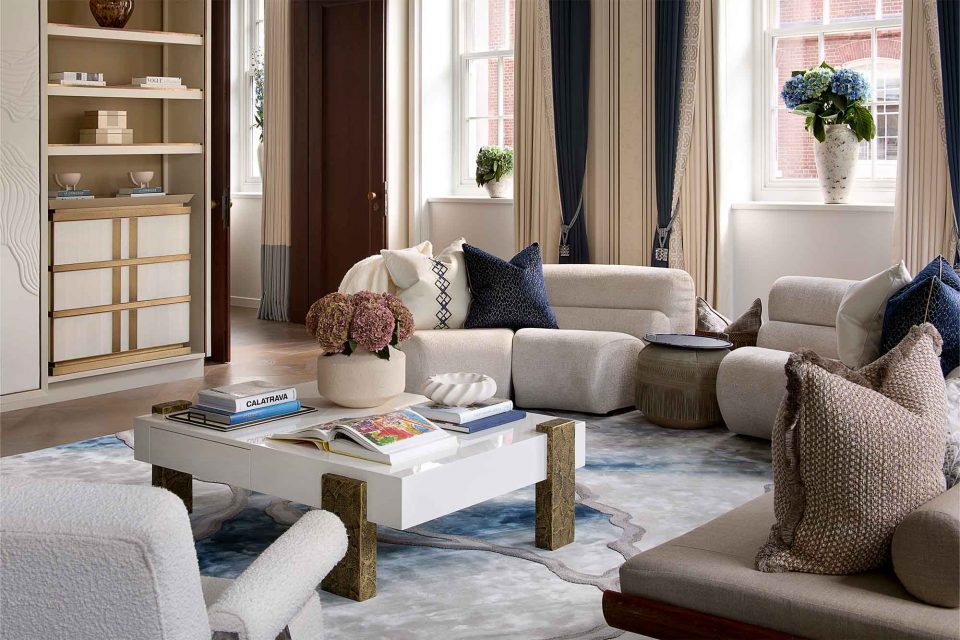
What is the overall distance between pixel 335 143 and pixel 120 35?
258 centimetres

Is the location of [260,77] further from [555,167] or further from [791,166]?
[791,166]

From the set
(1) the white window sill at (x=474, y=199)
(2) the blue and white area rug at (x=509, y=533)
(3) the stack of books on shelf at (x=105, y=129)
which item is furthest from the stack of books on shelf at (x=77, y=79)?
(1) the white window sill at (x=474, y=199)

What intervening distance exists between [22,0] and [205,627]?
4.84 m

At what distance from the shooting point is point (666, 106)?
21.5 ft

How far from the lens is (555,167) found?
7098 millimetres

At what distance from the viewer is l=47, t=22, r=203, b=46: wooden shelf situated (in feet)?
18.4

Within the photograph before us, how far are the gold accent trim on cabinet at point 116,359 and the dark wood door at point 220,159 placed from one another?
0.51m

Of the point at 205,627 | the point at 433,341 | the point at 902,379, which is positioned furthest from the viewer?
the point at 433,341

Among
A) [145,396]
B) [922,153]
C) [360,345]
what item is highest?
[922,153]

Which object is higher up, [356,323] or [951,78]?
[951,78]

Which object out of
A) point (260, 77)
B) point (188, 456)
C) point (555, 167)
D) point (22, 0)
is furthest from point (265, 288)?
point (188, 456)

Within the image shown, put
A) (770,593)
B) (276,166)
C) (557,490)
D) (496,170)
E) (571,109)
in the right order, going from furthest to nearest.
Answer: (276,166) → (496,170) → (571,109) → (557,490) → (770,593)

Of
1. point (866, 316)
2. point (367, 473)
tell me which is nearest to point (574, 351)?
point (866, 316)

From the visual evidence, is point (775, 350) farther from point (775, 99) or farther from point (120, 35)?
point (120, 35)
